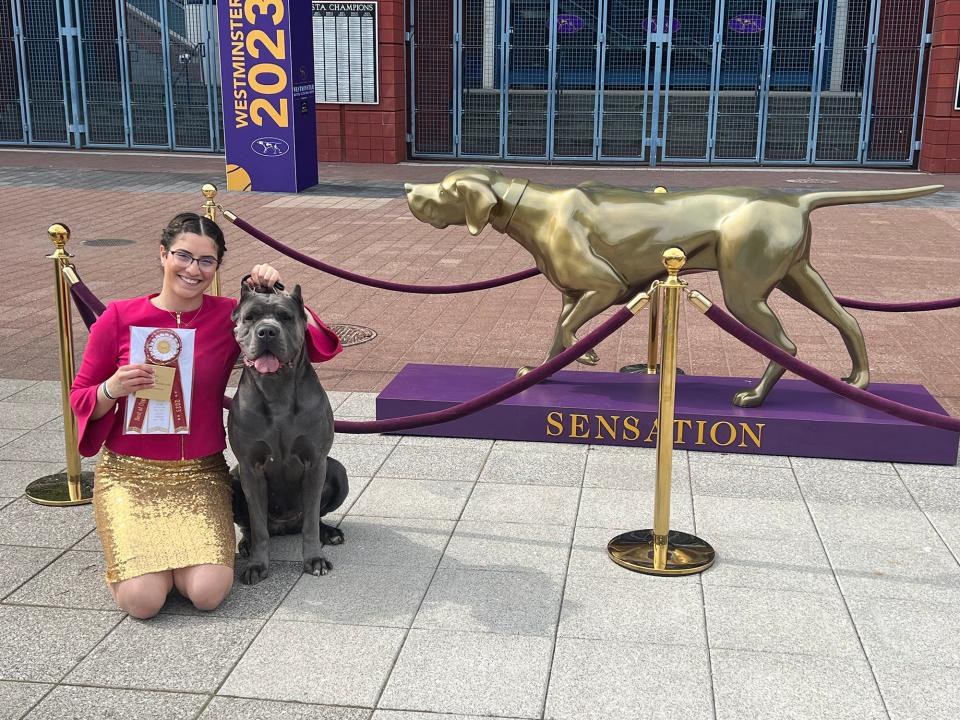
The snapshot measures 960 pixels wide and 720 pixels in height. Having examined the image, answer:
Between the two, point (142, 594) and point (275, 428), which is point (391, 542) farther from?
point (142, 594)

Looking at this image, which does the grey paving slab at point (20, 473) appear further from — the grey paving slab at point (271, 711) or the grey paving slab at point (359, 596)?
the grey paving slab at point (271, 711)

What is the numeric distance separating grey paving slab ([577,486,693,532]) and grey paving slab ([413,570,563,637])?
65 centimetres

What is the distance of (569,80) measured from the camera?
63.2 ft

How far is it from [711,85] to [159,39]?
10.5 m

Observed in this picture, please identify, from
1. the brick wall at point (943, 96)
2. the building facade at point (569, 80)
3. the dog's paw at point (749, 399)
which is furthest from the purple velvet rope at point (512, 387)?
the brick wall at point (943, 96)

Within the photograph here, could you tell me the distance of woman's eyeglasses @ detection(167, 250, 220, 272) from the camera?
4.09 metres

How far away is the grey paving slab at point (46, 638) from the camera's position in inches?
143

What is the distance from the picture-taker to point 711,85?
18.9 metres

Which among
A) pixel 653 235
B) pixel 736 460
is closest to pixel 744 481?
pixel 736 460

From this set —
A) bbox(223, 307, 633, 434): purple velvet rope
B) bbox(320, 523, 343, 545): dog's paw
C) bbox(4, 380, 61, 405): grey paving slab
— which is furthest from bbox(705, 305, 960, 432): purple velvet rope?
bbox(4, 380, 61, 405): grey paving slab

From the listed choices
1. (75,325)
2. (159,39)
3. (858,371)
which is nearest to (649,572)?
(858,371)

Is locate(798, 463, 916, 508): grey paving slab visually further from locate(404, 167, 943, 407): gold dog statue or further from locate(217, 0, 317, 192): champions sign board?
locate(217, 0, 317, 192): champions sign board

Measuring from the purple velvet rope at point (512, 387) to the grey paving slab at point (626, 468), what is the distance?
3.11 ft

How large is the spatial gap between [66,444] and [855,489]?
3.98 metres
